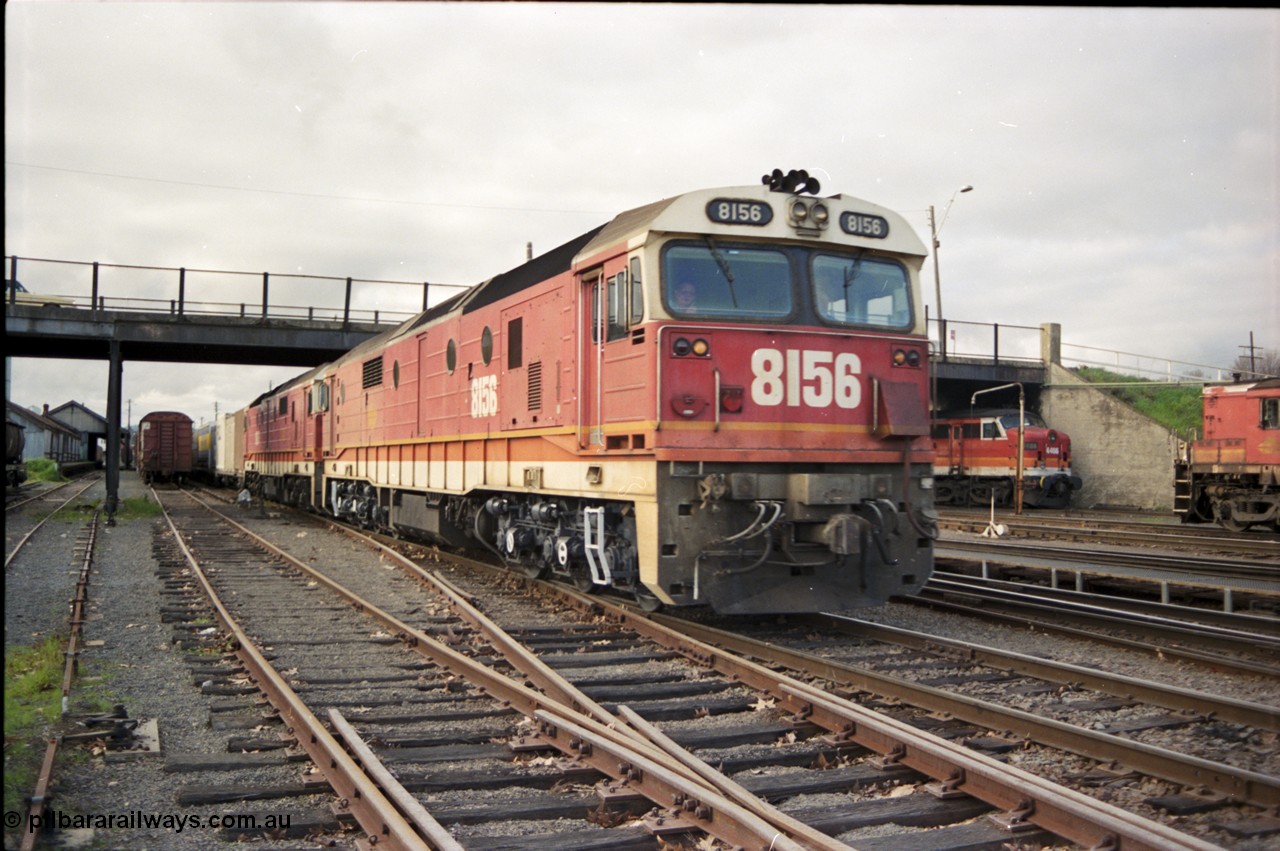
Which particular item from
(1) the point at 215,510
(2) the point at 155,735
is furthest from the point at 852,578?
(1) the point at 215,510

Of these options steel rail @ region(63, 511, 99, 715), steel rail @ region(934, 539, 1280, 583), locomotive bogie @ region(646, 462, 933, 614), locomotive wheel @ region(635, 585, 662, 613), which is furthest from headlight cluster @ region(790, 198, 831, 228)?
steel rail @ region(63, 511, 99, 715)

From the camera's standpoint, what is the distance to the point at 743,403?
27.2 feet

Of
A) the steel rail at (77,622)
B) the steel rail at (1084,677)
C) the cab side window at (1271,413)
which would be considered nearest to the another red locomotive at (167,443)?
the steel rail at (77,622)

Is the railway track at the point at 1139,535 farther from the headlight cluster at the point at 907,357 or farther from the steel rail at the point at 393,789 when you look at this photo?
the steel rail at the point at 393,789

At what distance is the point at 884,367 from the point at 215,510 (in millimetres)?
24829

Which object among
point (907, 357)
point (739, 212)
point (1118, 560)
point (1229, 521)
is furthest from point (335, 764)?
point (1229, 521)

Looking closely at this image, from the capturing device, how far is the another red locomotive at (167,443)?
4909 centimetres

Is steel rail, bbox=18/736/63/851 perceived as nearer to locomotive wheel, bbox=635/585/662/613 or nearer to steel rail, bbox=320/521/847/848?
steel rail, bbox=320/521/847/848

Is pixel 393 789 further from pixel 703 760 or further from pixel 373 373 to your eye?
pixel 373 373

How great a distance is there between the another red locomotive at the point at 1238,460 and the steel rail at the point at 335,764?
21648 millimetres

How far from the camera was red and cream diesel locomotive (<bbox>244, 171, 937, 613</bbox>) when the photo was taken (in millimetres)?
8117

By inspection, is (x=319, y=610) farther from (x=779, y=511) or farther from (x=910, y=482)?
(x=910, y=482)

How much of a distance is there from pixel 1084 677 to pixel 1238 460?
18.6 meters

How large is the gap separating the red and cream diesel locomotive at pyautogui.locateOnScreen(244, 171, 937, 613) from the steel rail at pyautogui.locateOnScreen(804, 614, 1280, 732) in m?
0.51
